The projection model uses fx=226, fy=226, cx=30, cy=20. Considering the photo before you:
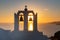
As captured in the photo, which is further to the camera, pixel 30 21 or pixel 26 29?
pixel 30 21

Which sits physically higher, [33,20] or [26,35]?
[33,20]

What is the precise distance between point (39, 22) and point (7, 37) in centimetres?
103

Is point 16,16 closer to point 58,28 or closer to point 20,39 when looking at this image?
point 20,39

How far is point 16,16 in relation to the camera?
21.9 ft

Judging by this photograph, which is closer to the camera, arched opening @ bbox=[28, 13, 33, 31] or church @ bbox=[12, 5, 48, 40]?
church @ bbox=[12, 5, 48, 40]

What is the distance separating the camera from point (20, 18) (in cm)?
676

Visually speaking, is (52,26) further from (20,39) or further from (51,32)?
(20,39)

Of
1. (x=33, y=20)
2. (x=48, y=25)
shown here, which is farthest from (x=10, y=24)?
(x=48, y=25)

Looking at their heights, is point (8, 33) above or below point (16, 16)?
below

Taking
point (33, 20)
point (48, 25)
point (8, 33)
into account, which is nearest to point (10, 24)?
point (8, 33)

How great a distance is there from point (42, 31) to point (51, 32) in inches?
10.4

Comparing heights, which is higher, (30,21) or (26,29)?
(30,21)

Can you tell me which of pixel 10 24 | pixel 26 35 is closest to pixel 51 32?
pixel 26 35

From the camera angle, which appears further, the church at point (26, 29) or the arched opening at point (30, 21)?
the arched opening at point (30, 21)
